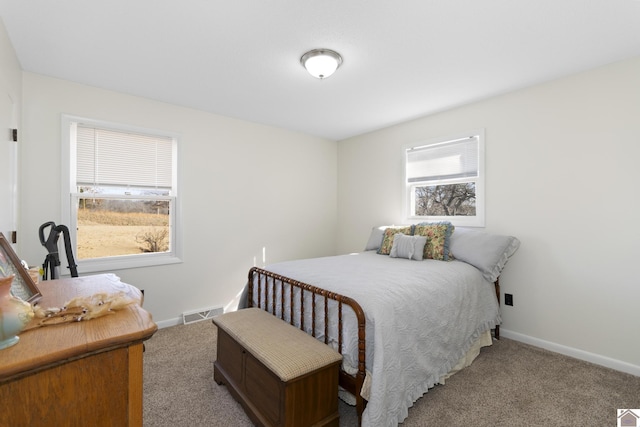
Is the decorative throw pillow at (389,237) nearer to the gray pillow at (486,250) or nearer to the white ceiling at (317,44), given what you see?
the gray pillow at (486,250)

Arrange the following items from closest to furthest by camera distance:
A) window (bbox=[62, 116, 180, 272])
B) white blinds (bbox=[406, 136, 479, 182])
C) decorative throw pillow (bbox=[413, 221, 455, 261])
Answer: window (bbox=[62, 116, 180, 272]), decorative throw pillow (bbox=[413, 221, 455, 261]), white blinds (bbox=[406, 136, 479, 182])

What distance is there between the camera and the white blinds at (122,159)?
2.85m

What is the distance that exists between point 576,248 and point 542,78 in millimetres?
1523

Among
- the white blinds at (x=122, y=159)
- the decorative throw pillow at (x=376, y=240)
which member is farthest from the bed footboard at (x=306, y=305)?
the white blinds at (x=122, y=159)

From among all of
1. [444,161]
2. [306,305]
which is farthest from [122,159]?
[444,161]

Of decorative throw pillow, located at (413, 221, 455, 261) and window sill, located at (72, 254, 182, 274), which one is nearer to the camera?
window sill, located at (72, 254, 182, 274)

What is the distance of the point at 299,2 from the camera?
171cm

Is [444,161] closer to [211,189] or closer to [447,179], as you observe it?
[447,179]

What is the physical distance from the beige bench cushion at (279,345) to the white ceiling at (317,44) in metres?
1.97

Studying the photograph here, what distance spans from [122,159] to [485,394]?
3767 mm

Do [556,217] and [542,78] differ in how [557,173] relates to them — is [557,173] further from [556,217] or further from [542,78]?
[542,78]

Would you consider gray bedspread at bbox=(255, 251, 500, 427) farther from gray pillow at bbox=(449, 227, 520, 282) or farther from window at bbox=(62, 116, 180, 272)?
window at bbox=(62, 116, 180, 272)

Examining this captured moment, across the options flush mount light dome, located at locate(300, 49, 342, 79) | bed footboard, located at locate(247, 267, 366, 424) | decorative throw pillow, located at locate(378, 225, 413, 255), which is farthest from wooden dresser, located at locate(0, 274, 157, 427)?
decorative throw pillow, located at locate(378, 225, 413, 255)

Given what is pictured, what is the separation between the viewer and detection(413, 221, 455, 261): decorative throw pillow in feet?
9.66
